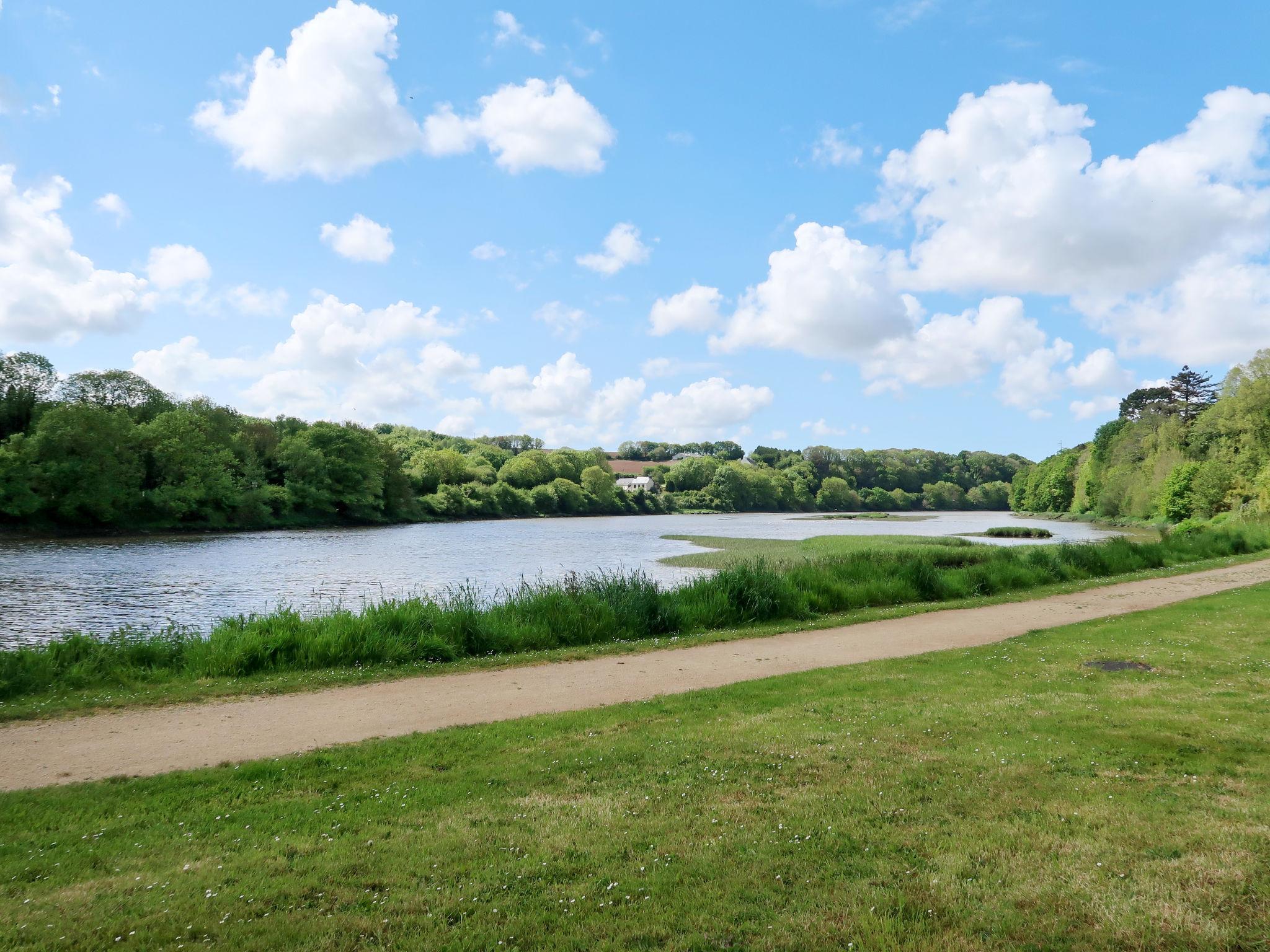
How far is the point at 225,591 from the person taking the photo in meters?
27.0

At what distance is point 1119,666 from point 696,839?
28.8ft

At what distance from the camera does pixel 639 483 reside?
6403 inches

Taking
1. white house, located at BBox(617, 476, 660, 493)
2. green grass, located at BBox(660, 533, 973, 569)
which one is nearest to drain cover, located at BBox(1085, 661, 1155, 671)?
green grass, located at BBox(660, 533, 973, 569)

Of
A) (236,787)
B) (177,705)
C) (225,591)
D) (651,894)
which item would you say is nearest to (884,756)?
(651,894)

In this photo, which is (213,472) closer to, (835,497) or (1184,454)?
(1184,454)

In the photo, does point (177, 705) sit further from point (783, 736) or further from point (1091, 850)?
point (1091, 850)

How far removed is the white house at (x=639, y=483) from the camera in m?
150

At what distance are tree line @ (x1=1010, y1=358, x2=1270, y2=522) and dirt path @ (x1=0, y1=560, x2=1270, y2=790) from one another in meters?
51.6

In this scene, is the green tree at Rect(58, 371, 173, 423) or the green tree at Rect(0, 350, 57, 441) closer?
the green tree at Rect(0, 350, 57, 441)

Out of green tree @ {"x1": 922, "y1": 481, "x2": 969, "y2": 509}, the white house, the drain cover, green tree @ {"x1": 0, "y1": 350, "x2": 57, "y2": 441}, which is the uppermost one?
green tree @ {"x1": 0, "y1": 350, "x2": 57, "y2": 441}

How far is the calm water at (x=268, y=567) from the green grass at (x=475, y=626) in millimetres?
3800

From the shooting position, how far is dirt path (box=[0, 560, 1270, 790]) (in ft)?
25.5

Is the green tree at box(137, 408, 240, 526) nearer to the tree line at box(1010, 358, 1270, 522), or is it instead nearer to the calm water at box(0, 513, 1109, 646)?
the calm water at box(0, 513, 1109, 646)

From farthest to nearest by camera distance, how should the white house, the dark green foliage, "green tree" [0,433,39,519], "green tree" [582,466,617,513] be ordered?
1. the white house
2. "green tree" [582,466,617,513]
3. the dark green foliage
4. "green tree" [0,433,39,519]
